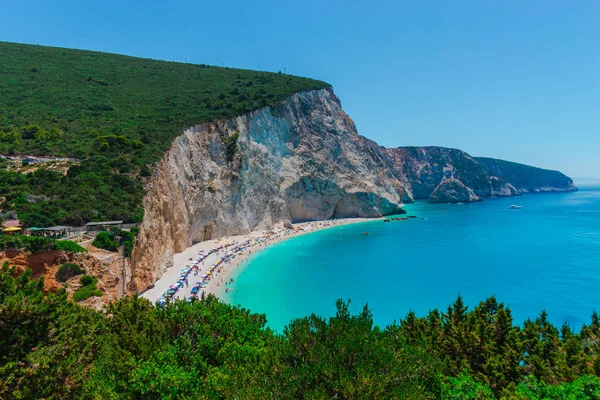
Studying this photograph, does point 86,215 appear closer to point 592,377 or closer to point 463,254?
point 592,377

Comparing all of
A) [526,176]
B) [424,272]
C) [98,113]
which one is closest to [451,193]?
[526,176]

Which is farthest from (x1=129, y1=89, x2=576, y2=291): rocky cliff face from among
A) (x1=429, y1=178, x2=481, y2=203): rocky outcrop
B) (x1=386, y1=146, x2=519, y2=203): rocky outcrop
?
(x1=386, y1=146, x2=519, y2=203): rocky outcrop

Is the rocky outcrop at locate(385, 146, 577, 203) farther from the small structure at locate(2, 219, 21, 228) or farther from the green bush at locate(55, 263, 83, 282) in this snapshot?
the green bush at locate(55, 263, 83, 282)

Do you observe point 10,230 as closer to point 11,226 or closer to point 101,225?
point 11,226

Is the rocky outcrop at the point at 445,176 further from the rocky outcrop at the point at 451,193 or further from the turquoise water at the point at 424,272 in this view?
the turquoise water at the point at 424,272

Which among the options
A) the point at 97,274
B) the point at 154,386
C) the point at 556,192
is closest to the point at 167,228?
the point at 97,274

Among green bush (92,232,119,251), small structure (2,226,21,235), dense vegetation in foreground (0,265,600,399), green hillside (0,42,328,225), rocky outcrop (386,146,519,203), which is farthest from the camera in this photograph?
rocky outcrop (386,146,519,203)

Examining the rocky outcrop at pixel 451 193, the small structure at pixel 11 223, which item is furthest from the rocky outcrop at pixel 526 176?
the small structure at pixel 11 223
